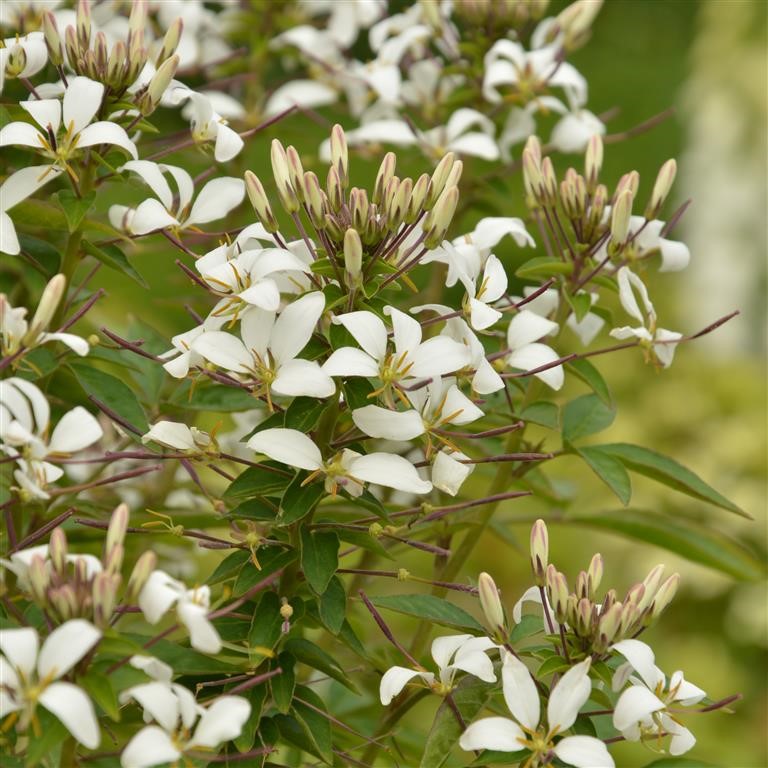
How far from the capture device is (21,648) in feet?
1.97

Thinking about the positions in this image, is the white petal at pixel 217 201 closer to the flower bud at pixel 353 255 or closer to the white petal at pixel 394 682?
the flower bud at pixel 353 255

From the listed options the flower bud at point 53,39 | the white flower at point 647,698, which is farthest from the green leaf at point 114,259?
the white flower at point 647,698

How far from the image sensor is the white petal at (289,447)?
28.1 inches

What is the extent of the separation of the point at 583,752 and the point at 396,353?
27 centimetres

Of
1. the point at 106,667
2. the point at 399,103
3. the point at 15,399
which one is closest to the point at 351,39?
the point at 399,103

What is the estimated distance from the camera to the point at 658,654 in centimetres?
304

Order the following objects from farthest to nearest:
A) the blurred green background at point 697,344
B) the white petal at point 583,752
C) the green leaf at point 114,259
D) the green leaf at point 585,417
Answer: the blurred green background at point 697,344
the green leaf at point 585,417
the green leaf at point 114,259
the white petal at point 583,752

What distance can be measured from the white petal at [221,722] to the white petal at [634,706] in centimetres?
24

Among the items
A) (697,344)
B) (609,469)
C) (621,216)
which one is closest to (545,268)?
(621,216)

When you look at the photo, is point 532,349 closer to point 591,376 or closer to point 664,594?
point 591,376

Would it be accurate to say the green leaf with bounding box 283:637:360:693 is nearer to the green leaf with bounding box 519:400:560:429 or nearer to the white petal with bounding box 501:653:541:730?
the white petal with bounding box 501:653:541:730

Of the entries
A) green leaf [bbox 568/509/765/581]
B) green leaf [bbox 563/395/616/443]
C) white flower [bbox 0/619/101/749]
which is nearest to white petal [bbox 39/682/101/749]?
white flower [bbox 0/619/101/749]

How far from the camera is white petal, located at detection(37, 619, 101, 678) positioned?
0.60m

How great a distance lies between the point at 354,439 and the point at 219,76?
0.84 metres
